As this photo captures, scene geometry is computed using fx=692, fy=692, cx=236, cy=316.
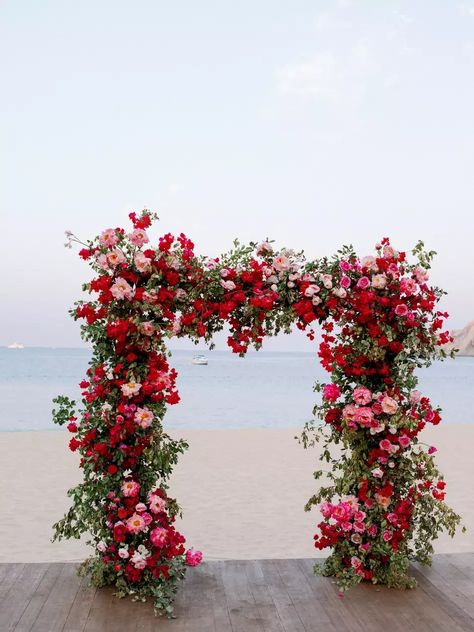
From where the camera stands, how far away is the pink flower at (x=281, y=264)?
4547 mm

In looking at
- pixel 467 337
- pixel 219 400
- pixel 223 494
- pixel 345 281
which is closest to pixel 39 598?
pixel 345 281

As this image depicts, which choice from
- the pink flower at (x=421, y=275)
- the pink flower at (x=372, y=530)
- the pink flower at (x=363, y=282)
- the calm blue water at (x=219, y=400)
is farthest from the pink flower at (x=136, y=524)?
the calm blue water at (x=219, y=400)

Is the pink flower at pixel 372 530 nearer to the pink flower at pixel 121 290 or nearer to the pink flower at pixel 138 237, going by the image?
the pink flower at pixel 121 290

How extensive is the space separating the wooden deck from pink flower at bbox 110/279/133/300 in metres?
1.86

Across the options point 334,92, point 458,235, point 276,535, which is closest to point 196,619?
point 276,535

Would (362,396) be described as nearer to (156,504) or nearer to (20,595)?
(156,504)

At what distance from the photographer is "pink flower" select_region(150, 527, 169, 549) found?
13.9ft

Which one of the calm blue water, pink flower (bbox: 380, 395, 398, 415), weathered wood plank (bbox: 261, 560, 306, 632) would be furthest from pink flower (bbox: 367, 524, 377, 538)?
the calm blue water

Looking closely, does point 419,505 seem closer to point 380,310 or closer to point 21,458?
point 380,310

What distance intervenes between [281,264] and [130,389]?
127 centimetres

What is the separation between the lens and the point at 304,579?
4.65 meters

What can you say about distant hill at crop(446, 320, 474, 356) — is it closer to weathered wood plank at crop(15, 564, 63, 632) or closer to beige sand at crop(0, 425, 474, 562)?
beige sand at crop(0, 425, 474, 562)

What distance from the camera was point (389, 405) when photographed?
448 cm

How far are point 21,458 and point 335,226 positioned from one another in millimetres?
6894
